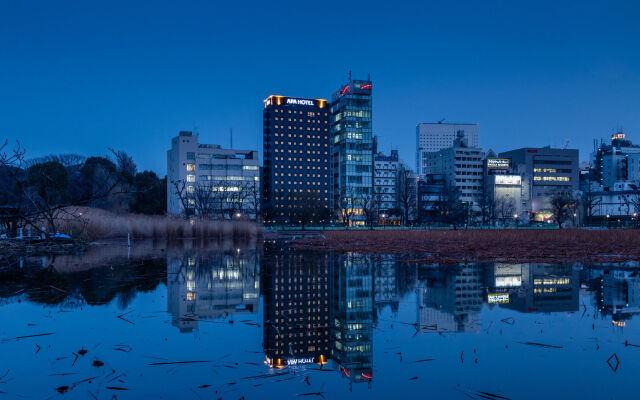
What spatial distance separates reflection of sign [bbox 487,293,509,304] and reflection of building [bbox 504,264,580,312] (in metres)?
0.12

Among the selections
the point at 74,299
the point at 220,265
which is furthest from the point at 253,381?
the point at 220,265

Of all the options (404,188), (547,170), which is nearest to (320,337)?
(404,188)

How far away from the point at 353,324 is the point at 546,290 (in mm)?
6078

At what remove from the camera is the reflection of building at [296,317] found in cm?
633

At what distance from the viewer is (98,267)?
16.4 metres

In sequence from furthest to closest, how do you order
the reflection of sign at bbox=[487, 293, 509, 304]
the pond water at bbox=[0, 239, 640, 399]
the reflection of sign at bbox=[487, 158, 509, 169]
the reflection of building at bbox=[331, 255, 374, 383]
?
the reflection of sign at bbox=[487, 158, 509, 169] → the reflection of sign at bbox=[487, 293, 509, 304] → the reflection of building at bbox=[331, 255, 374, 383] → the pond water at bbox=[0, 239, 640, 399]

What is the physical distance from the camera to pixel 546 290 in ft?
36.9

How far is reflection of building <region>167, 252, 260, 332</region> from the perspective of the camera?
8.98 m

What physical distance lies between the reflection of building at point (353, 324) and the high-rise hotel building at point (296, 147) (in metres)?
147

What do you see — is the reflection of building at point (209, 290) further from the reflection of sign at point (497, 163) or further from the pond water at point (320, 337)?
the reflection of sign at point (497, 163)

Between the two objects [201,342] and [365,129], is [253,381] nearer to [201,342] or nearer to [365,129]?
[201,342]

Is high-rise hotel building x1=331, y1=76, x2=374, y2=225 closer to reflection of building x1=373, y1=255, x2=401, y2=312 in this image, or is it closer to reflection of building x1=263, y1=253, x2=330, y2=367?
reflection of building x1=373, y1=255, x2=401, y2=312

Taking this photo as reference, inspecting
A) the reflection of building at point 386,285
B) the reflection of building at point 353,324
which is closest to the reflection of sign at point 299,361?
the reflection of building at point 353,324

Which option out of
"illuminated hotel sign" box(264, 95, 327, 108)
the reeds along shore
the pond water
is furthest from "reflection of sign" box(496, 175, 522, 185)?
the pond water
